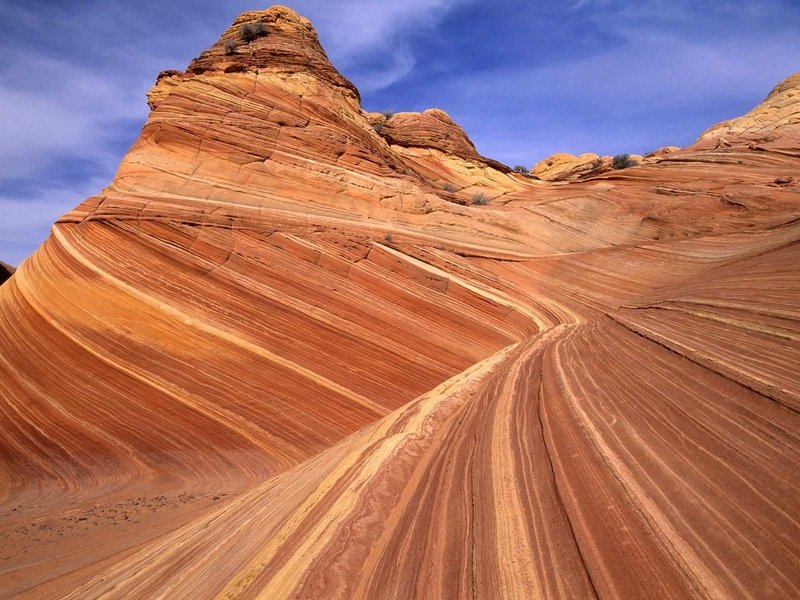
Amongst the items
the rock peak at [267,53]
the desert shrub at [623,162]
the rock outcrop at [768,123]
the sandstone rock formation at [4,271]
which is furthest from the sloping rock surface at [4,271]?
the rock outcrop at [768,123]

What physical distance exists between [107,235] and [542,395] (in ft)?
30.7

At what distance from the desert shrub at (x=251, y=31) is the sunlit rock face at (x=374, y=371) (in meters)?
0.08

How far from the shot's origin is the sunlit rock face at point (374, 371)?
2729 millimetres

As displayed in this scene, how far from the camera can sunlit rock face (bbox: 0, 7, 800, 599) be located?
2729mm

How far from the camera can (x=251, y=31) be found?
16.5m

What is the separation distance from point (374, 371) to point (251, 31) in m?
14.6

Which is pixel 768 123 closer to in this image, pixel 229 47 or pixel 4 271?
pixel 229 47

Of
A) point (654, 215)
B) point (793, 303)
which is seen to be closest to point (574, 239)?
point (654, 215)

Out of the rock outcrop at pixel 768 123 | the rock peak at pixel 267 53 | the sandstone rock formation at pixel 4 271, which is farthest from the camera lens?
the sandstone rock formation at pixel 4 271

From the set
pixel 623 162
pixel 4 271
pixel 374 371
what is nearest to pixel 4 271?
pixel 4 271

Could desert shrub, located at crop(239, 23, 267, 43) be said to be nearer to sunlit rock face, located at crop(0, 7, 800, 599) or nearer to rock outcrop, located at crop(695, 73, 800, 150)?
sunlit rock face, located at crop(0, 7, 800, 599)

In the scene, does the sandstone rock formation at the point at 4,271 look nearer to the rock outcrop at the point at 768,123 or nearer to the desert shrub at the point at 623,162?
the desert shrub at the point at 623,162

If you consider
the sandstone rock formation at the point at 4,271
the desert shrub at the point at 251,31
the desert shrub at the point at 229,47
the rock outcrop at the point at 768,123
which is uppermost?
the rock outcrop at the point at 768,123

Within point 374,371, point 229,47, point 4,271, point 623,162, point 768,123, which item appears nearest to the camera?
point 374,371
